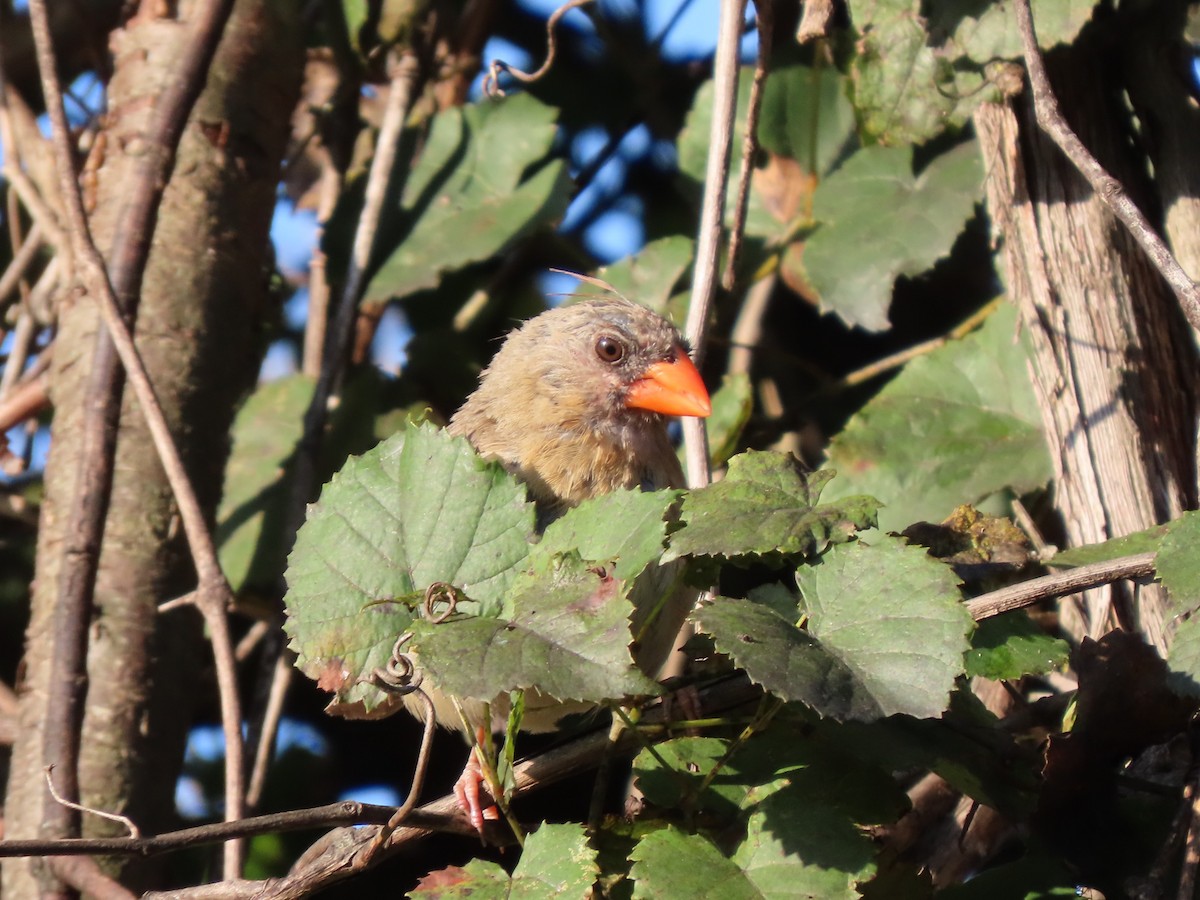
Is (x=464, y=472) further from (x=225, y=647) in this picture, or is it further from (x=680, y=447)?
(x=680, y=447)

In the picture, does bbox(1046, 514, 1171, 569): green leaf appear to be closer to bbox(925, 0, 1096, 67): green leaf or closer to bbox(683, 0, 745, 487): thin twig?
bbox(683, 0, 745, 487): thin twig

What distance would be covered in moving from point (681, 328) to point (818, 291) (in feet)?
1.80

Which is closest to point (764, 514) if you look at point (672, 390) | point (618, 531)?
point (618, 531)

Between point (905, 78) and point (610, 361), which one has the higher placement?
point (905, 78)

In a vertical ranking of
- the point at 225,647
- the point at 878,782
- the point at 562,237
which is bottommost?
the point at 878,782

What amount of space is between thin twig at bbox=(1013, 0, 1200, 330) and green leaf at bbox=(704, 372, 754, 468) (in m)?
1.25

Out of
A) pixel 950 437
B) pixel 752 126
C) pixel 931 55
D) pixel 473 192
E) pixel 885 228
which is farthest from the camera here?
pixel 473 192

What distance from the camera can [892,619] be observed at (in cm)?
155

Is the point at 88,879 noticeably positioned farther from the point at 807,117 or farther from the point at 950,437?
the point at 807,117

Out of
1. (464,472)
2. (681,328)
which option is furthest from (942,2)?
(464,472)

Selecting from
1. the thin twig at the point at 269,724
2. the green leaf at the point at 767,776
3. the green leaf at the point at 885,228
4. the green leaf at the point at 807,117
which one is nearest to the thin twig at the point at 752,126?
the green leaf at the point at 885,228

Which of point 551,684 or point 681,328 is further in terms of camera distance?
point 681,328

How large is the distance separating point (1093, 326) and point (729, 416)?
3.29 feet

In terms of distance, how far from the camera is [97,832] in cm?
298
